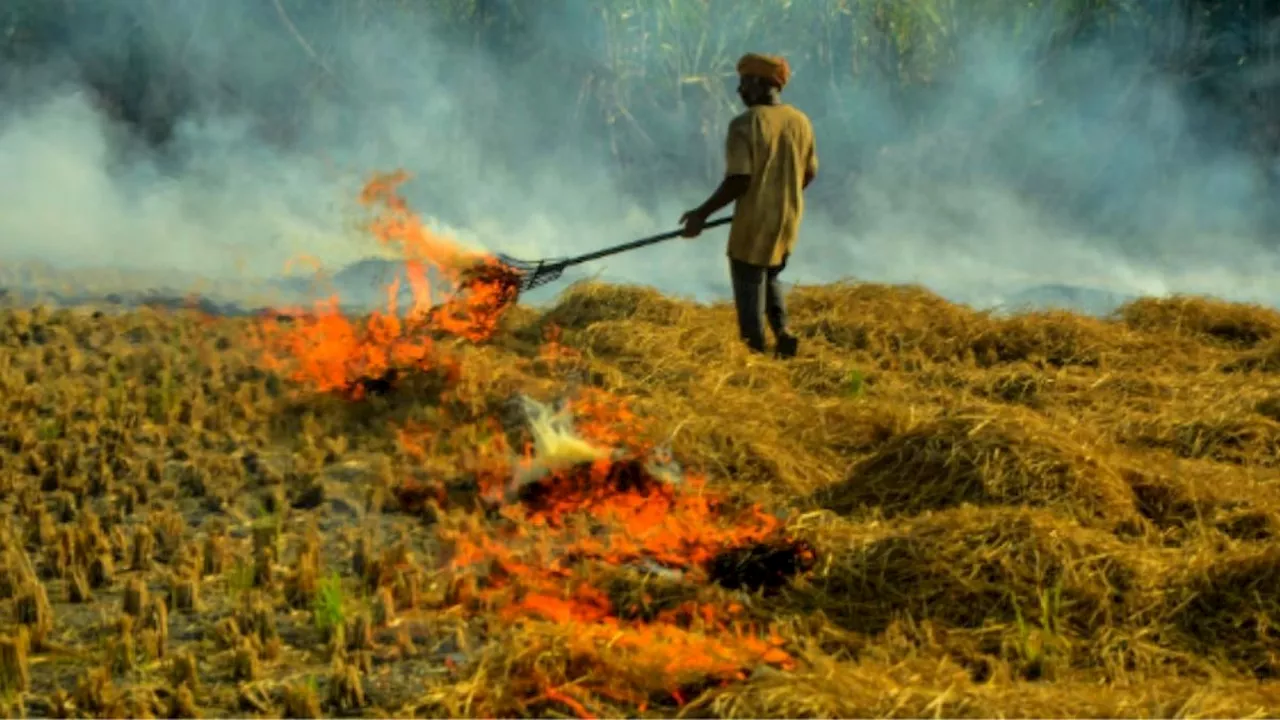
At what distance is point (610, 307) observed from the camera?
11047 mm

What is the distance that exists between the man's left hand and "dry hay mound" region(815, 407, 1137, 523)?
2560 mm

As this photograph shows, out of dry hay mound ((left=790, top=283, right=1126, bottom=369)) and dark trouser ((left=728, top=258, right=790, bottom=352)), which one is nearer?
dark trouser ((left=728, top=258, right=790, bottom=352))

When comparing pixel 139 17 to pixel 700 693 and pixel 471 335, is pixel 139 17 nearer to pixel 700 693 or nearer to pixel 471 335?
pixel 471 335

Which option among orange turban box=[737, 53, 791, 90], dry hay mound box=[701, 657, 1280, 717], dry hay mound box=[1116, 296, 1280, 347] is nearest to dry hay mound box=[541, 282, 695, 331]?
orange turban box=[737, 53, 791, 90]

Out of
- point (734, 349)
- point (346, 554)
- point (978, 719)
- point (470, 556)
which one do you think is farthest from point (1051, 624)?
point (734, 349)

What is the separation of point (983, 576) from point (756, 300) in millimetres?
4503

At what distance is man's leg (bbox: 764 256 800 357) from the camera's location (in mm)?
10188

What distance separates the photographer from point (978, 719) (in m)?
4.29

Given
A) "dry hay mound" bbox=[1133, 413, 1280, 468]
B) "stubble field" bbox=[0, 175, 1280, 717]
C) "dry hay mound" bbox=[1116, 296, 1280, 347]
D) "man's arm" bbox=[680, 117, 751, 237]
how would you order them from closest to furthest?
"stubble field" bbox=[0, 175, 1280, 717] → "dry hay mound" bbox=[1133, 413, 1280, 468] → "man's arm" bbox=[680, 117, 751, 237] → "dry hay mound" bbox=[1116, 296, 1280, 347]

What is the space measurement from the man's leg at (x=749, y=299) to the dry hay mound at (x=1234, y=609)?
14.5 feet

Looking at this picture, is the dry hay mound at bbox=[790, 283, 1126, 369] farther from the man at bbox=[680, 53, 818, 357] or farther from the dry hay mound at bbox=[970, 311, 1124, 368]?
the man at bbox=[680, 53, 818, 357]

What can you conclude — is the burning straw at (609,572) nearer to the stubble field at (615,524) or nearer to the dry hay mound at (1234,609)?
the stubble field at (615,524)

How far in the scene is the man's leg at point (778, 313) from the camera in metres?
10.2

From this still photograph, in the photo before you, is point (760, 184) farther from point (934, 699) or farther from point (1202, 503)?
point (934, 699)
